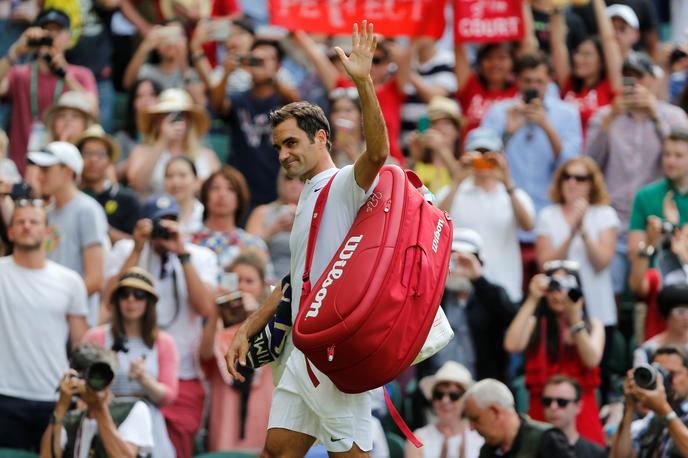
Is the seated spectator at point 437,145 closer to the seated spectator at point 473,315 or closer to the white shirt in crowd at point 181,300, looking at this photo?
the seated spectator at point 473,315

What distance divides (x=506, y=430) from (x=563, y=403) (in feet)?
2.50

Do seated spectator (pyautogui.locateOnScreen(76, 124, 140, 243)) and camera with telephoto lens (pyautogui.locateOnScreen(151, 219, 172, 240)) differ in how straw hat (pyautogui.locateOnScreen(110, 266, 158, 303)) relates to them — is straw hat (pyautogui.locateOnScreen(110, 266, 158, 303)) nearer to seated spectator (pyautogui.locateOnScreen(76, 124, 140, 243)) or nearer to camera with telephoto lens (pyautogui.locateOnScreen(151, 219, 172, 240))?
camera with telephoto lens (pyautogui.locateOnScreen(151, 219, 172, 240))

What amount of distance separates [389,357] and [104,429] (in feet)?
10.6

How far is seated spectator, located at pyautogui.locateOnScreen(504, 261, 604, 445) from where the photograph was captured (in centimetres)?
1046

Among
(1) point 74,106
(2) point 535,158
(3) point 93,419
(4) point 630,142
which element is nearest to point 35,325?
(3) point 93,419

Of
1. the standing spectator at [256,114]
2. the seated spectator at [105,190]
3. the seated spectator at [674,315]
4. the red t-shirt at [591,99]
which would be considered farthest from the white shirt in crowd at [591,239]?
the seated spectator at [105,190]

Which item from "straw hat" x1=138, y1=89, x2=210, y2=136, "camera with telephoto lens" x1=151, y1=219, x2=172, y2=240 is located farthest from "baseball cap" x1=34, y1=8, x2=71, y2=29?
"camera with telephoto lens" x1=151, y1=219, x2=172, y2=240

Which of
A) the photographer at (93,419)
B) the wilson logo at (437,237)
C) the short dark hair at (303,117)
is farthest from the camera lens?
the photographer at (93,419)

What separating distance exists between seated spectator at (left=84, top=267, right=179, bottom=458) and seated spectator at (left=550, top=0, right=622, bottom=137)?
17.1 ft

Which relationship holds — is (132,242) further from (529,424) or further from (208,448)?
(529,424)

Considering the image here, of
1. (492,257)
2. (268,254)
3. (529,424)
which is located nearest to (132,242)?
(268,254)

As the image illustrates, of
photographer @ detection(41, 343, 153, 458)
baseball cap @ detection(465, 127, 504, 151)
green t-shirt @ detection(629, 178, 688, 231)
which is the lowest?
photographer @ detection(41, 343, 153, 458)

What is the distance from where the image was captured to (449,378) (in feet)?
33.9

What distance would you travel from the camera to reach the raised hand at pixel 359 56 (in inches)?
251
